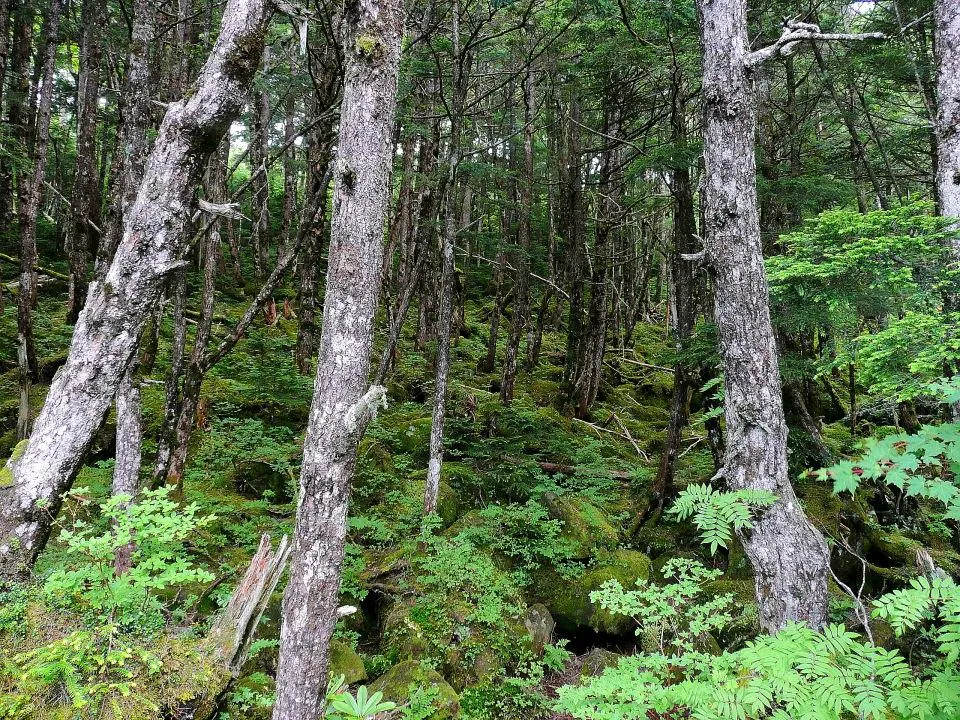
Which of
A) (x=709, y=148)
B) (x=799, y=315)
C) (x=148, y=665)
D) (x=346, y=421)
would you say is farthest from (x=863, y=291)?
(x=148, y=665)

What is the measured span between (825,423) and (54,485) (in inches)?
555

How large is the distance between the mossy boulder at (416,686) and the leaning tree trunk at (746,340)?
279cm

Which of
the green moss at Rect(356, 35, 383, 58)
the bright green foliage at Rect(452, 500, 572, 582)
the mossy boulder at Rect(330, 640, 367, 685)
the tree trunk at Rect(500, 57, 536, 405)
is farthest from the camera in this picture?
the tree trunk at Rect(500, 57, 536, 405)

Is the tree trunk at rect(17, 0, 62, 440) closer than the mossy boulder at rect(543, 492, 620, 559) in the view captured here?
No

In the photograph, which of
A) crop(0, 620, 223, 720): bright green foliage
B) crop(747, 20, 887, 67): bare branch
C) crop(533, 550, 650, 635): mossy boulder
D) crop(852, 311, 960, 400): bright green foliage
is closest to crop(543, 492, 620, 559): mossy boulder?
crop(533, 550, 650, 635): mossy boulder

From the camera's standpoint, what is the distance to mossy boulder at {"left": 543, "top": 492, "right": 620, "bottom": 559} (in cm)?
708

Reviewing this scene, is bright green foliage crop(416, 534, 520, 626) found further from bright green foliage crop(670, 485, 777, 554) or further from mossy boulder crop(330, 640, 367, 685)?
bright green foliage crop(670, 485, 777, 554)

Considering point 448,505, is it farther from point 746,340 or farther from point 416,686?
point 746,340

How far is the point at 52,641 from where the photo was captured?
8.83 feet

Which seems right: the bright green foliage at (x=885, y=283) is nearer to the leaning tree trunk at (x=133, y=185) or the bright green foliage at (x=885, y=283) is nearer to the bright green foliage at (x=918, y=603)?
the bright green foliage at (x=918, y=603)

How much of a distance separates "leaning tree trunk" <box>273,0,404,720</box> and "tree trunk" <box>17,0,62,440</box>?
256 inches

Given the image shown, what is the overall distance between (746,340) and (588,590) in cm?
375

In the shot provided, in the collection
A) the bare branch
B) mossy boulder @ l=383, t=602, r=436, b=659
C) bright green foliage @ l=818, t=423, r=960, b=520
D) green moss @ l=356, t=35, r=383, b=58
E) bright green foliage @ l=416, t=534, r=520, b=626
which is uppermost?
the bare branch

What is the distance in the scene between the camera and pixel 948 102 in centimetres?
501
